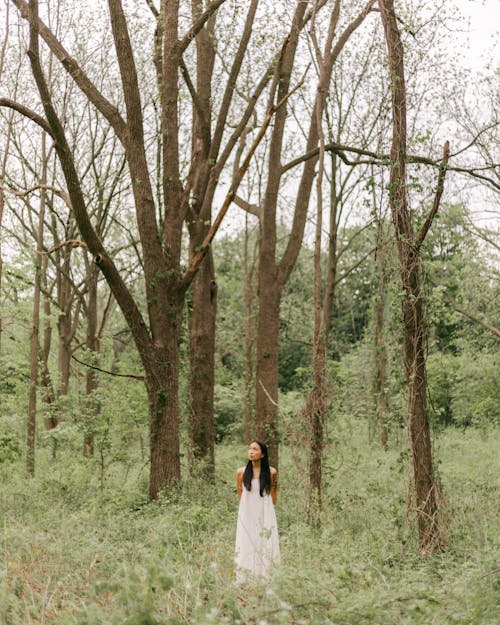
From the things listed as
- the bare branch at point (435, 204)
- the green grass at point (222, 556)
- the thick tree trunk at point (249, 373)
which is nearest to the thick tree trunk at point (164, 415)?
the green grass at point (222, 556)

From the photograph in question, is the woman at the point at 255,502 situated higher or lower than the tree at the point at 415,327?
lower

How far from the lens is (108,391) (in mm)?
16484

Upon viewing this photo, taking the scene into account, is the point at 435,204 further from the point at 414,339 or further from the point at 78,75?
the point at 78,75

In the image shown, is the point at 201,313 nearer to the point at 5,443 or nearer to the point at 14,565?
the point at 5,443

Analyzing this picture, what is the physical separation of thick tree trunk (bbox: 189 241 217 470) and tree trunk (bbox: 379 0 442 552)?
6079mm

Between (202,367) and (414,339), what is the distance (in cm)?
667

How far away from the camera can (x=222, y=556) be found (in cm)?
805

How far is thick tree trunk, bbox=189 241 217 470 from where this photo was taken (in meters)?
15.9

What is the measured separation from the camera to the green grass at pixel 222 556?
5629 mm

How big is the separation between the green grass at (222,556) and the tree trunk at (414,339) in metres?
0.25

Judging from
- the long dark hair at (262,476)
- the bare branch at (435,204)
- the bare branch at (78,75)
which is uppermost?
the bare branch at (78,75)

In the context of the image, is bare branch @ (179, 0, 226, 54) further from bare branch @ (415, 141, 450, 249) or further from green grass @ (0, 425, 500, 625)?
green grass @ (0, 425, 500, 625)

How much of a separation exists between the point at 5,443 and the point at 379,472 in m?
8.16

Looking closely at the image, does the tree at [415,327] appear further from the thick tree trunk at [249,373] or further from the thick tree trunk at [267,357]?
the thick tree trunk at [249,373]
